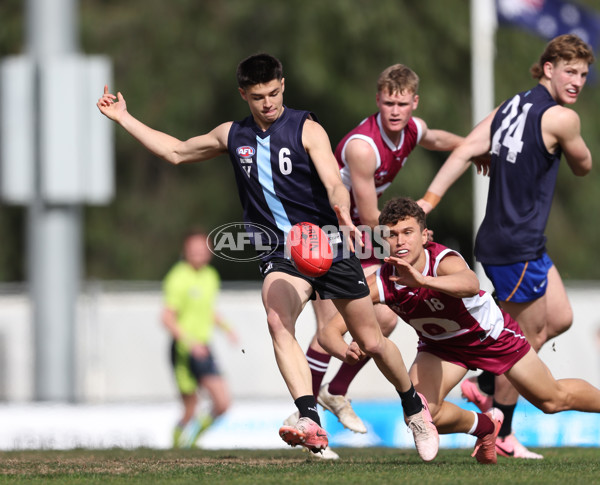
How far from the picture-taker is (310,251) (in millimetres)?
6336

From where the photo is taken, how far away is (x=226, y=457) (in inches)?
307

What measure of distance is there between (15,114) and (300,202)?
6.88m

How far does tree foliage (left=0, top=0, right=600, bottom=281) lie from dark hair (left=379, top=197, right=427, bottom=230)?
1044cm

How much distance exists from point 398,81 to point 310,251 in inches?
64.9

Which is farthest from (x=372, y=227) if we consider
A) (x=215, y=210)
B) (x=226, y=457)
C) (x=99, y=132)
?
(x=215, y=210)

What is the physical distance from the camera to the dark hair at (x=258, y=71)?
21.5ft

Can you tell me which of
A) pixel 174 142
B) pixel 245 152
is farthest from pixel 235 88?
pixel 245 152

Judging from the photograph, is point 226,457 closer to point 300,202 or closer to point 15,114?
point 300,202

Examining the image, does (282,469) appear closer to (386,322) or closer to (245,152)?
(386,322)

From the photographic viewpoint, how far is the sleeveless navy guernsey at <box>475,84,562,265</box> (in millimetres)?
7215

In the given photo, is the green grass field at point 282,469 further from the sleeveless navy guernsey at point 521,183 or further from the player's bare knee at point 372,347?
the sleeveless navy guernsey at point 521,183

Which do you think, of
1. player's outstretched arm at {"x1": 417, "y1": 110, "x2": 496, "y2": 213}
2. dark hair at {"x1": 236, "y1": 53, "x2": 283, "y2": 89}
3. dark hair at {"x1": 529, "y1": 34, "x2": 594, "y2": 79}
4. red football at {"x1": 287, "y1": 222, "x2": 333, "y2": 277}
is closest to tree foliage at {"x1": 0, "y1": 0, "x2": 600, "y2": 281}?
player's outstretched arm at {"x1": 417, "y1": 110, "x2": 496, "y2": 213}

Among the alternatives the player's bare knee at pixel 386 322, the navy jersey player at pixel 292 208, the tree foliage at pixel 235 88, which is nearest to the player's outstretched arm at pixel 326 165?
the navy jersey player at pixel 292 208

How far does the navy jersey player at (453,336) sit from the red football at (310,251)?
41cm
